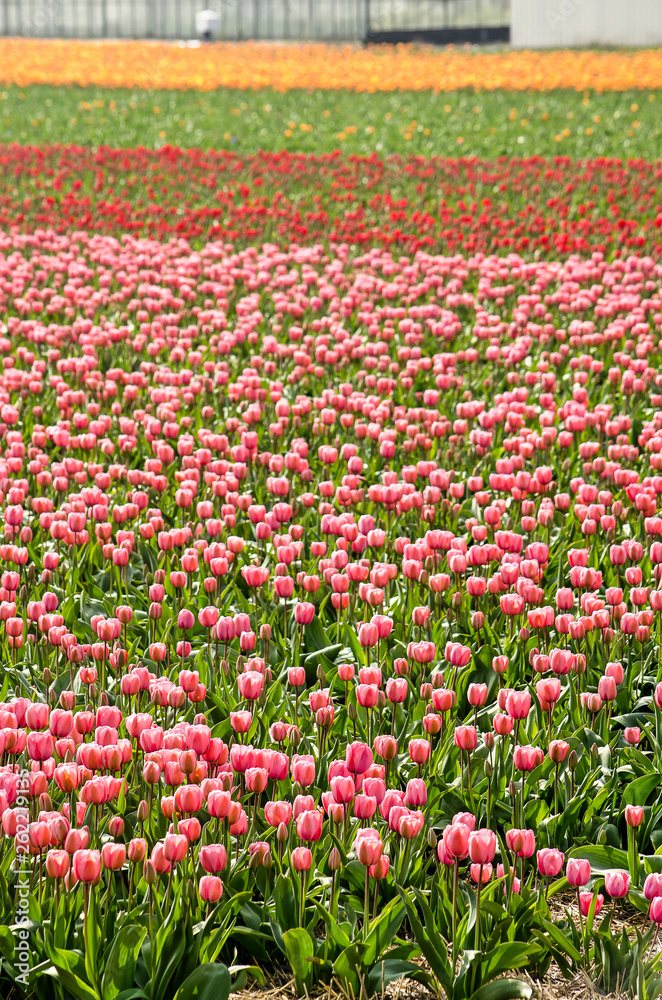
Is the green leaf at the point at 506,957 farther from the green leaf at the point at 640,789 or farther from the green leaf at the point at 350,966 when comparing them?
the green leaf at the point at 640,789

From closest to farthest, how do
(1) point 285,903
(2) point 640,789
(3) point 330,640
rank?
1. (1) point 285,903
2. (2) point 640,789
3. (3) point 330,640

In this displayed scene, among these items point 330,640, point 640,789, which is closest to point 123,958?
point 640,789

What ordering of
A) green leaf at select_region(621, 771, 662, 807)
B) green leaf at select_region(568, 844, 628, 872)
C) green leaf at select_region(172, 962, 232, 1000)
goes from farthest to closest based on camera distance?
green leaf at select_region(621, 771, 662, 807) → green leaf at select_region(568, 844, 628, 872) → green leaf at select_region(172, 962, 232, 1000)

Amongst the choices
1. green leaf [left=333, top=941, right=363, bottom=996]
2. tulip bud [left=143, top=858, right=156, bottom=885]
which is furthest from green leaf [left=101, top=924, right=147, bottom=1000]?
green leaf [left=333, top=941, right=363, bottom=996]

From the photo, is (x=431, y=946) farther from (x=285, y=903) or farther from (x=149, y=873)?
(x=149, y=873)

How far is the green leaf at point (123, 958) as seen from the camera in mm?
2301

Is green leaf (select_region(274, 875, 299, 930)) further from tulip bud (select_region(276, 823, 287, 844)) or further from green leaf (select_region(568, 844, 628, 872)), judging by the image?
green leaf (select_region(568, 844, 628, 872))

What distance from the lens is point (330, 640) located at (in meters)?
4.00

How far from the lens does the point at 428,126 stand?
1939 centimetres

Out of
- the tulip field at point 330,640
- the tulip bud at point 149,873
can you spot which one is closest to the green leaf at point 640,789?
the tulip field at point 330,640

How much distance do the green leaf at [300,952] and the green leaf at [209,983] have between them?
189 mm

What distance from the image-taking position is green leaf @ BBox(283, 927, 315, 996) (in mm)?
2447

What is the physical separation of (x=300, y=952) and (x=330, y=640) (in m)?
1.62

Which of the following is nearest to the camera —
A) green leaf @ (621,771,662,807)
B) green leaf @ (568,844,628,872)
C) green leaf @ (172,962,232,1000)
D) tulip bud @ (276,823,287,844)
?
green leaf @ (172,962,232,1000)
